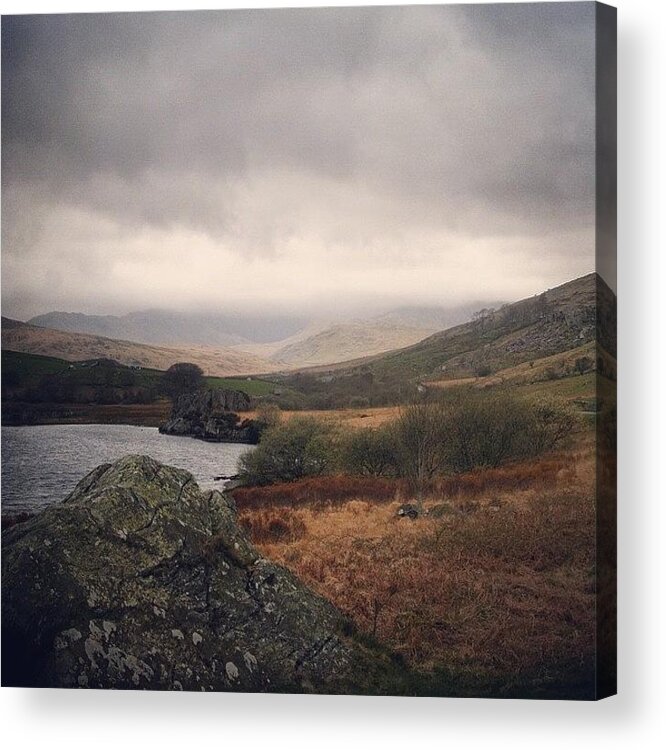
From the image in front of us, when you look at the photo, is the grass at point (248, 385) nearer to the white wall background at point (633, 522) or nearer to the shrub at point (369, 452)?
the shrub at point (369, 452)

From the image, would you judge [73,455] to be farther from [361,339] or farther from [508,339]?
[508,339]

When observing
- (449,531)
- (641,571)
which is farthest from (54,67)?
(641,571)

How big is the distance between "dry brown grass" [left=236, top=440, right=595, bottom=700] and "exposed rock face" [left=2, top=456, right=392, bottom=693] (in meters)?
0.23

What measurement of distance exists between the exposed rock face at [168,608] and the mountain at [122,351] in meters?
0.86

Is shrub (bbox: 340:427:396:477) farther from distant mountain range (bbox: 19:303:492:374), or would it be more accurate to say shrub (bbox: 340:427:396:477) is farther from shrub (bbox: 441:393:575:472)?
distant mountain range (bbox: 19:303:492:374)

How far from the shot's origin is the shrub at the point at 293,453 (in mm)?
7625

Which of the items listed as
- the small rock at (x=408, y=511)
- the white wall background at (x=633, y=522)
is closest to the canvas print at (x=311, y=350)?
the small rock at (x=408, y=511)

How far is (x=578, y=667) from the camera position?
725 cm

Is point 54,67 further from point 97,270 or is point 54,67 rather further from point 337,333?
point 337,333

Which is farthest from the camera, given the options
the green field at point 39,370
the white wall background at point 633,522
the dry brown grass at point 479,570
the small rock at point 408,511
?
the green field at point 39,370

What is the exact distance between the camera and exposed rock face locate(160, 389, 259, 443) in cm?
773

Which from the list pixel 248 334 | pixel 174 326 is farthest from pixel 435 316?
pixel 174 326

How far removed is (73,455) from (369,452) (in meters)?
1.97

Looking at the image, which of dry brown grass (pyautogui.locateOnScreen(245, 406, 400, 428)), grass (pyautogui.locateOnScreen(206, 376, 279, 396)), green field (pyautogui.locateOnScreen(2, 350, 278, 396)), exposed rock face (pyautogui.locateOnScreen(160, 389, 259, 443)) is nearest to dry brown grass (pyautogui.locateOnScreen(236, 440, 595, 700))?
dry brown grass (pyautogui.locateOnScreen(245, 406, 400, 428))
